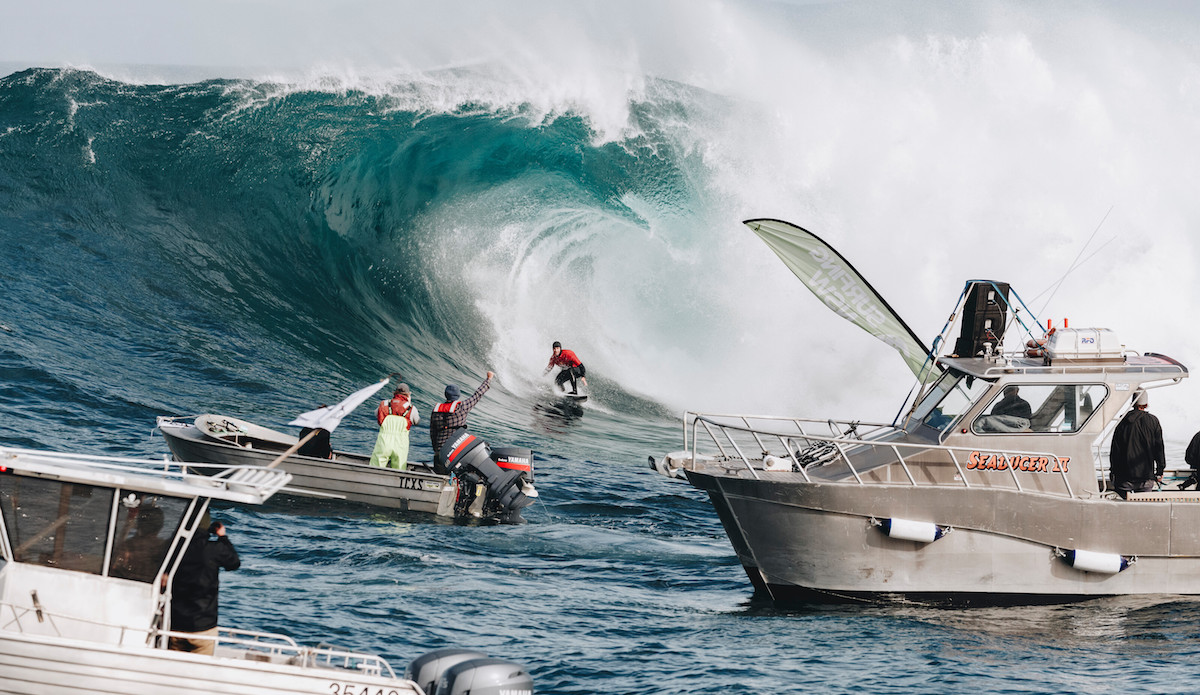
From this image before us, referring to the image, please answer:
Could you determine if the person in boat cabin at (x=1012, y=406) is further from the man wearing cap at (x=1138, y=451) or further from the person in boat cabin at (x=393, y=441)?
the person in boat cabin at (x=393, y=441)

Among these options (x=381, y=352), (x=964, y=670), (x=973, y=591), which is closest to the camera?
(x=964, y=670)

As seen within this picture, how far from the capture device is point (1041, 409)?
1220 centimetres

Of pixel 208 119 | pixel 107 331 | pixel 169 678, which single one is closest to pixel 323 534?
pixel 169 678

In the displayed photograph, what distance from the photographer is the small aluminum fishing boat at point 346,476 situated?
585 inches

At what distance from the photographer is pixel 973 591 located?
1170 centimetres

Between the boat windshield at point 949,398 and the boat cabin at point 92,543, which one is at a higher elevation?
the boat windshield at point 949,398

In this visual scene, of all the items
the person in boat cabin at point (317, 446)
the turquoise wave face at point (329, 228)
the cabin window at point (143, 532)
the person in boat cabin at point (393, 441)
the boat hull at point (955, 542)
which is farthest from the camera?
the turquoise wave face at point (329, 228)

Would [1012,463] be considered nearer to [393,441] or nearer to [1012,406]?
[1012,406]

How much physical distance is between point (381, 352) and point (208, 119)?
33.2ft

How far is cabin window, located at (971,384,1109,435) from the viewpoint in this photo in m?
12.1

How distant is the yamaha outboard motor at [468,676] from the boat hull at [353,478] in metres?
7.14

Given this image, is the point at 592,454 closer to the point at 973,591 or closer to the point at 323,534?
the point at 323,534

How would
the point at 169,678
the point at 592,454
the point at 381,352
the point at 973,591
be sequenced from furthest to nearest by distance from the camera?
the point at 381,352 → the point at 592,454 → the point at 973,591 → the point at 169,678

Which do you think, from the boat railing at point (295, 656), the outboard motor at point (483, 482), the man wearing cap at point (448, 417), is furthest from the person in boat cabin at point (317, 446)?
the boat railing at point (295, 656)
